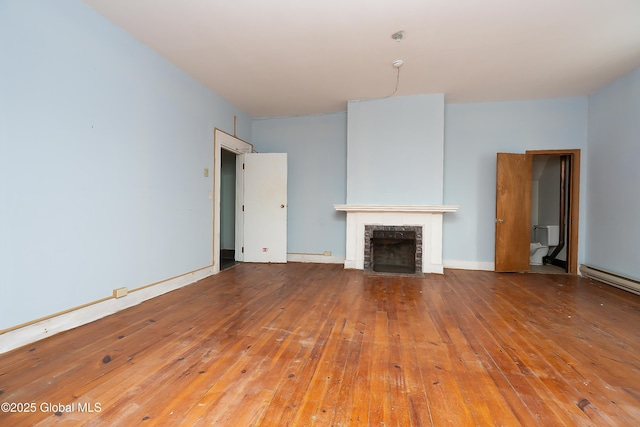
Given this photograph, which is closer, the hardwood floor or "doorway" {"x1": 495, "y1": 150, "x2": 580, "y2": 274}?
the hardwood floor

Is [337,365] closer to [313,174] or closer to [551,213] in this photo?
[313,174]

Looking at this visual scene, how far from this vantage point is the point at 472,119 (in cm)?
473

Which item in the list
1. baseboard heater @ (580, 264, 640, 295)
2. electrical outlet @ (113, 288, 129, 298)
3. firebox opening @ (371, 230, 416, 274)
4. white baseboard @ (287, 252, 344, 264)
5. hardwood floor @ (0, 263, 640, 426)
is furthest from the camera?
white baseboard @ (287, 252, 344, 264)

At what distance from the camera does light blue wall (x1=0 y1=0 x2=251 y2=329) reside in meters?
1.91

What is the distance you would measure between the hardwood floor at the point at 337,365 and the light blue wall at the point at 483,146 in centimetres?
181

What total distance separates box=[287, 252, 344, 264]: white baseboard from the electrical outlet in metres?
2.92

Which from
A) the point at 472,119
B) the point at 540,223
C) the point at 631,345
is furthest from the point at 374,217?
the point at 540,223

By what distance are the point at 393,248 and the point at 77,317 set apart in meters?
4.37

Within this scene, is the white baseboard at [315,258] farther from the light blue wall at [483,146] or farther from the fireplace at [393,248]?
the light blue wall at [483,146]

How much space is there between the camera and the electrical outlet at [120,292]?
261cm

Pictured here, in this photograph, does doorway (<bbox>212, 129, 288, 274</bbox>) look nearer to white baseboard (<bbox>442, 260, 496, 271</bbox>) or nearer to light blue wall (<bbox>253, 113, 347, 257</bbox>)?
light blue wall (<bbox>253, 113, 347, 257</bbox>)

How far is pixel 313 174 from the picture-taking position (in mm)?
5281

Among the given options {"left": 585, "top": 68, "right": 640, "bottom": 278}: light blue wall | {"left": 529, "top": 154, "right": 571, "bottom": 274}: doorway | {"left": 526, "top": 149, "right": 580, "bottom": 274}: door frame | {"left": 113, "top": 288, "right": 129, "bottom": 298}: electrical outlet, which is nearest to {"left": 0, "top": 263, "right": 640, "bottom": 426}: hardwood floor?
{"left": 113, "top": 288, "right": 129, "bottom": 298}: electrical outlet

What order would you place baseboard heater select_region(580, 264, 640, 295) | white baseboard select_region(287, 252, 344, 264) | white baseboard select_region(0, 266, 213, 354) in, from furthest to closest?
white baseboard select_region(287, 252, 344, 264), baseboard heater select_region(580, 264, 640, 295), white baseboard select_region(0, 266, 213, 354)
